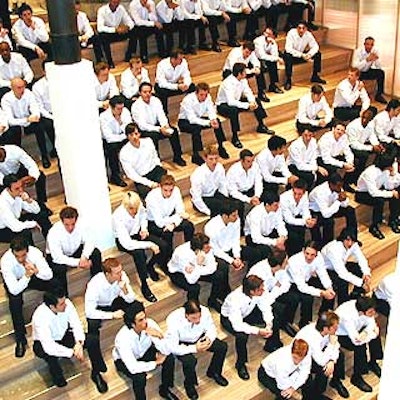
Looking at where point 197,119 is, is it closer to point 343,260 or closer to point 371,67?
point 343,260

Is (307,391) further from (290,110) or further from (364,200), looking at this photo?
(290,110)

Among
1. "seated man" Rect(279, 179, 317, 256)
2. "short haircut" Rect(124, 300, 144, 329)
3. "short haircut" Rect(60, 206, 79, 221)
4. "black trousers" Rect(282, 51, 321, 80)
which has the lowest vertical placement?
"seated man" Rect(279, 179, 317, 256)

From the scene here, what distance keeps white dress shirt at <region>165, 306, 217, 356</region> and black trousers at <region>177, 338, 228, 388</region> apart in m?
0.07

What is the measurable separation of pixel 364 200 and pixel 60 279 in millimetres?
3434

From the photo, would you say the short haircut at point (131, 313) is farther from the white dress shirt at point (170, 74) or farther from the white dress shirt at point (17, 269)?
the white dress shirt at point (170, 74)

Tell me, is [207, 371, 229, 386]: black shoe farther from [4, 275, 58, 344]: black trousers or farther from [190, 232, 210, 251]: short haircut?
[4, 275, 58, 344]: black trousers

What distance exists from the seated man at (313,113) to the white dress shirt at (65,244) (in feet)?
10.9

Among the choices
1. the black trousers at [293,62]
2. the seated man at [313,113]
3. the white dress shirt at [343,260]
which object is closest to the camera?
the white dress shirt at [343,260]

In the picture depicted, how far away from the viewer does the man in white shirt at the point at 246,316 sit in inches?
223

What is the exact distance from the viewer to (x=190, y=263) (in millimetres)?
5938

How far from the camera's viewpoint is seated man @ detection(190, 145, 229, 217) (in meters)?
6.71

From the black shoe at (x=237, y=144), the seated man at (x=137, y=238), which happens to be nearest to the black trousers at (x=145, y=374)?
the seated man at (x=137, y=238)

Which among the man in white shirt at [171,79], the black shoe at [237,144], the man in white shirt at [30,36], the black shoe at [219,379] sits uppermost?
the man in white shirt at [30,36]

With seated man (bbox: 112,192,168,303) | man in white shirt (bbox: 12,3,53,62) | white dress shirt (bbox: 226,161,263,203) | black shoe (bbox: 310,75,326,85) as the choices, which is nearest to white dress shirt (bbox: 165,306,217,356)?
seated man (bbox: 112,192,168,303)
